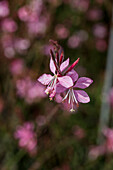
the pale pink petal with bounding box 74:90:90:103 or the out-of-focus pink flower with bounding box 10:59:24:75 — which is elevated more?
the pale pink petal with bounding box 74:90:90:103

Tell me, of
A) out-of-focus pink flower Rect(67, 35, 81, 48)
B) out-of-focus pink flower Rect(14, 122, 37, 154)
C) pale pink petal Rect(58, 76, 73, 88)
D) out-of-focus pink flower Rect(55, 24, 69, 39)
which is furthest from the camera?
out-of-focus pink flower Rect(67, 35, 81, 48)

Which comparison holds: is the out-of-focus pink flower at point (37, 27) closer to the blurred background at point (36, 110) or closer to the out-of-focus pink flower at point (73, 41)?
the blurred background at point (36, 110)

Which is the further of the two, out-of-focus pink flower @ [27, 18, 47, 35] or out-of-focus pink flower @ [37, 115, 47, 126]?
out-of-focus pink flower @ [27, 18, 47, 35]

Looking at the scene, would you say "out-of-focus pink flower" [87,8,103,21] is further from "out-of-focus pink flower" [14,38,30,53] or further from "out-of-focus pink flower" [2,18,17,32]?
"out-of-focus pink flower" [2,18,17,32]

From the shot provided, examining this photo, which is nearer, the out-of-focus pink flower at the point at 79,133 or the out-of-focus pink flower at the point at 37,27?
the out-of-focus pink flower at the point at 79,133

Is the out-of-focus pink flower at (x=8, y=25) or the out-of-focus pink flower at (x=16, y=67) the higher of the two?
the out-of-focus pink flower at (x=8, y=25)

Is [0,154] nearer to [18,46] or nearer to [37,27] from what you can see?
[18,46]

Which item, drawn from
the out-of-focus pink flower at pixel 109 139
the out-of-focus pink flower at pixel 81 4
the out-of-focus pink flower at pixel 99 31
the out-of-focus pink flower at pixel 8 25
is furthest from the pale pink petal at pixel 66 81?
the out-of-focus pink flower at pixel 99 31

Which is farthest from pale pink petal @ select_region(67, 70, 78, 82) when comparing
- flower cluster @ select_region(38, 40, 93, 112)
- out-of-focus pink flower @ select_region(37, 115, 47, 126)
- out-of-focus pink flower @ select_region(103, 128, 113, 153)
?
out-of-focus pink flower @ select_region(103, 128, 113, 153)
